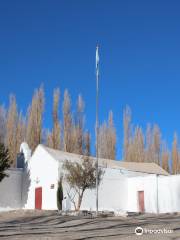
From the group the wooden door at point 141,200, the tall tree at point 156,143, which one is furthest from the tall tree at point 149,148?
the wooden door at point 141,200

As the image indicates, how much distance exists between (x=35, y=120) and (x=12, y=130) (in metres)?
2.86

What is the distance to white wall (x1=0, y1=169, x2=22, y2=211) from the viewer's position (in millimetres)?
33438

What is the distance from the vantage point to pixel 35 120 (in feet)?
155

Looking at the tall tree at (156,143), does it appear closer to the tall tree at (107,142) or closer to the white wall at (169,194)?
the tall tree at (107,142)

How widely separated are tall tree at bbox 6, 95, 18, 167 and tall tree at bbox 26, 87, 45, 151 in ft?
5.30

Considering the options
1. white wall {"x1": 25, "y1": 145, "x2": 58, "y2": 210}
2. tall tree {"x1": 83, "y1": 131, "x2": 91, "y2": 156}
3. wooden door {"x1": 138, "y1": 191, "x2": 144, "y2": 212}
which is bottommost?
wooden door {"x1": 138, "y1": 191, "x2": 144, "y2": 212}

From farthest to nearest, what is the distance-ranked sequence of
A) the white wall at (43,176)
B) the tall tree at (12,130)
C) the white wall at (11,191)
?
the tall tree at (12,130) < the white wall at (11,191) < the white wall at (43,176)

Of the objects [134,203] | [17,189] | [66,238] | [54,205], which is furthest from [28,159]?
[66,238]

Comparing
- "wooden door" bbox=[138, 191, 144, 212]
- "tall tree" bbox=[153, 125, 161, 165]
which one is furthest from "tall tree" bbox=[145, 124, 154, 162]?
"wooden door" bbox=[138, 191, 144, 212]

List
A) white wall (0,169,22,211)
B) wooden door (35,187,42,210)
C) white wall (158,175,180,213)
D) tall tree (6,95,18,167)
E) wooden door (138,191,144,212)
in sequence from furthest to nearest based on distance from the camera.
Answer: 1. tall tree (6,95,18,167)
2. wooden door (138,191,144,212)
3. white wall (0,169,22,211)
4. wooden door (35,187,42,210)
5. white wall (158,175,180,213)

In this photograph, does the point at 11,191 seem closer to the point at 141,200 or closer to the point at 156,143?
the point at 141,200

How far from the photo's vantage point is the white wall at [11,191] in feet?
110

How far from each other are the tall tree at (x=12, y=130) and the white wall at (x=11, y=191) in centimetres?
728

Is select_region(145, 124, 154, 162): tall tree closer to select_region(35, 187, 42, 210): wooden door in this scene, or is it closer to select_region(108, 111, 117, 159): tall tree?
select_region(108, 111, 117, 159): tall tree
